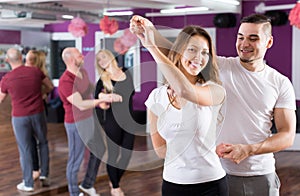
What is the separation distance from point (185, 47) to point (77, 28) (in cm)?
447

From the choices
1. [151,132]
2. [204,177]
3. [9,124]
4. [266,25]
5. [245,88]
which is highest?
[266,25]

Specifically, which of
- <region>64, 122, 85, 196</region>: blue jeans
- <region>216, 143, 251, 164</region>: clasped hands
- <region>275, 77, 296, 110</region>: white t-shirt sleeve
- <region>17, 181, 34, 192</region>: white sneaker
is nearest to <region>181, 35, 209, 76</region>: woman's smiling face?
<region>216, 143, 251, 164</region>: clasped hands

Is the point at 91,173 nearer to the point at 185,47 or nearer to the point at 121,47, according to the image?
the point at 121,47

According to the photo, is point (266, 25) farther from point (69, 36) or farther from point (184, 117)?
point (69, 36)

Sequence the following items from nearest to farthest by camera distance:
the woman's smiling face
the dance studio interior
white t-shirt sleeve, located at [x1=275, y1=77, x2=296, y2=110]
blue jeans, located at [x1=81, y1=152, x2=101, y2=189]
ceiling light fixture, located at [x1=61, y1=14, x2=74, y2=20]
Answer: the woman's smiling face → white t-shirt sleeve, located at [x1=275, y1=77, x2=296, y2=110] → blue jeans, located at [x1=81, y1=152, x2=101, y2=189] → the dance studio interior → ceiling light fixture, located at [x1=61, y1=14, x2=74, y2=20]

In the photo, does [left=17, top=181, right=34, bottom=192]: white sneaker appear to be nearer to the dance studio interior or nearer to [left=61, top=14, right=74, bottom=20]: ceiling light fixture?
the dance studio interior

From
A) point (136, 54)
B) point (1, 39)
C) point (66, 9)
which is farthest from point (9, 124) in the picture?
point (136, 54)

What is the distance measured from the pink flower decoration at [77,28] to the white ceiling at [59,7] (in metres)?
0.16

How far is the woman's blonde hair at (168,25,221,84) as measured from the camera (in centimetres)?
186

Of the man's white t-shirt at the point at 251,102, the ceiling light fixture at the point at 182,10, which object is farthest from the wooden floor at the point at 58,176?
the ceiling light fixture at the point at 182,10

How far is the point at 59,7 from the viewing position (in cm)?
636

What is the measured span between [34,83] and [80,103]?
123 centimetres

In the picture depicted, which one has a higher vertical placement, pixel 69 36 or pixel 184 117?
pixel 69 36

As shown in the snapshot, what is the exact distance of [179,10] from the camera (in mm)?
8070
